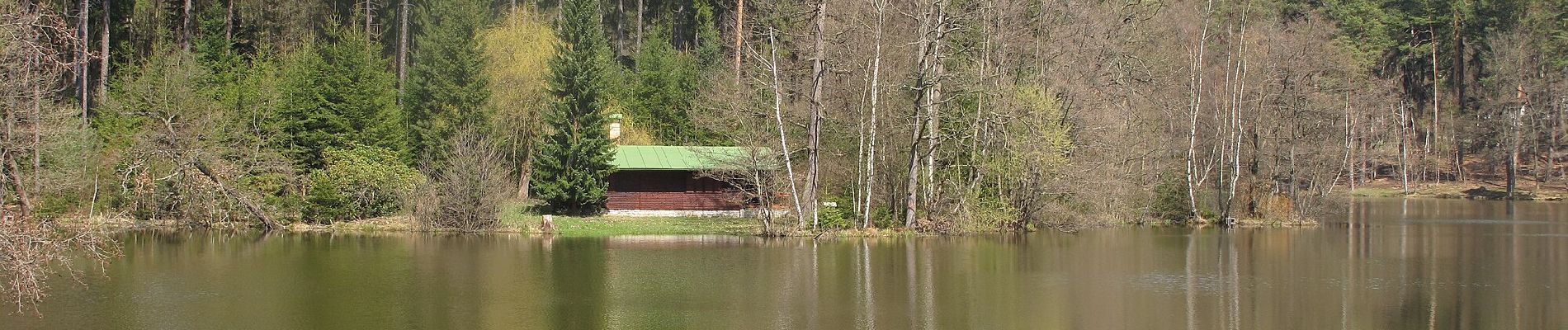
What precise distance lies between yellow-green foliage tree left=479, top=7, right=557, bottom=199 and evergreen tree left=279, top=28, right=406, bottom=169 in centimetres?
401

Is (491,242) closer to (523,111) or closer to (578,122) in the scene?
(578,122)

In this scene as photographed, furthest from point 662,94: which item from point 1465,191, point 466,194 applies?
point 1465,191

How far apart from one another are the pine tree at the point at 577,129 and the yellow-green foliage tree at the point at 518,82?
3.85m

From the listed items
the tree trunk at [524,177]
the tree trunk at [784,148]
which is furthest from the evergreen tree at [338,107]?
the tree trunk at [784,148]

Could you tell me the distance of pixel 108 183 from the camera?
126ft

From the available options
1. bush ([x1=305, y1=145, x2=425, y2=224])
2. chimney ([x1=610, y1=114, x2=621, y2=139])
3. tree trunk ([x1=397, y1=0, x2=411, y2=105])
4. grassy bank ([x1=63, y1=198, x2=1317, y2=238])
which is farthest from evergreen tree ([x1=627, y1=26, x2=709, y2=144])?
bush ([x1=305, y1=145, x2=425, y2=224])

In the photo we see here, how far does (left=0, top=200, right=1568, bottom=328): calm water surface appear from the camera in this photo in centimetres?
1908

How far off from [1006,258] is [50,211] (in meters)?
27.1

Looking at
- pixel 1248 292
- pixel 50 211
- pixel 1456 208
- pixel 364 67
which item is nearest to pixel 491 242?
pixel 50 211

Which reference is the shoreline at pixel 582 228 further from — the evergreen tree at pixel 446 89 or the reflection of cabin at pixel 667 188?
the evergreen tree at pixel 446 89

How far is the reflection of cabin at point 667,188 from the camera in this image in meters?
44.4

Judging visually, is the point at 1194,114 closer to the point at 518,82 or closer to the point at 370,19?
the point at 518,82

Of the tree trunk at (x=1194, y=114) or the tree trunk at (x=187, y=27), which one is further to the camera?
the tree trunk at (x=187, y=27)

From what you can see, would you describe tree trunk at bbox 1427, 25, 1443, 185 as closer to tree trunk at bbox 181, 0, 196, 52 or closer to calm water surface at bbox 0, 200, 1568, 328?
calm water surface at bbox 0, 200, 1568, 328
